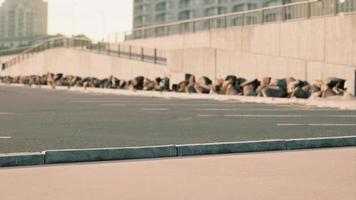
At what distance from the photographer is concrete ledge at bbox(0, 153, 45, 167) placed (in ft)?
20.9

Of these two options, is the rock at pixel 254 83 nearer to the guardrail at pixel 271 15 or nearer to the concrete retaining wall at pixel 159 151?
the guardrail at pixel 271 15

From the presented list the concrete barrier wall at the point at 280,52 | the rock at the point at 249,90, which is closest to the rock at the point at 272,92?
the rock at the point at 249,90

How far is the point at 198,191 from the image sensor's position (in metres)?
5.04

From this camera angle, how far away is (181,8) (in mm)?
97500

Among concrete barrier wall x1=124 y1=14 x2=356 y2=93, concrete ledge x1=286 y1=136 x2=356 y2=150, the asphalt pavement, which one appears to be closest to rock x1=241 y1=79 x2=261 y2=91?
concrete barrier wall x1=124 y1=14 x2=356 y2=93

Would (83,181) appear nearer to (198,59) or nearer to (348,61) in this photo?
(348,61)

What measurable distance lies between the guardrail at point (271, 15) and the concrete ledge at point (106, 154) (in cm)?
2002

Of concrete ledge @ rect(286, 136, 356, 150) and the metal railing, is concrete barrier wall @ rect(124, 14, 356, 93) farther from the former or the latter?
concrete ledge @ rect(286, 136, 356, 150)

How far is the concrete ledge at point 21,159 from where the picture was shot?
637 centimetres

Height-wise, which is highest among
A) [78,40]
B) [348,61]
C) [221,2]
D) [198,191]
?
[221,2]

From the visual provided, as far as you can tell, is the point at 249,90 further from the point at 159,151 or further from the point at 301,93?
A: the point at 159,151

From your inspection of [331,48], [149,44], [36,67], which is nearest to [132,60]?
[149,44]

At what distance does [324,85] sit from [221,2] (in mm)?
63241

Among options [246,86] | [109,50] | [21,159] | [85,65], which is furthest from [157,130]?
[85,65]
